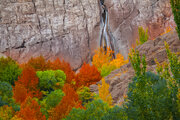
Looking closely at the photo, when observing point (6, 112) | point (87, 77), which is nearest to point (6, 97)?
point (6, 112)

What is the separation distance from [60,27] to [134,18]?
1188cm

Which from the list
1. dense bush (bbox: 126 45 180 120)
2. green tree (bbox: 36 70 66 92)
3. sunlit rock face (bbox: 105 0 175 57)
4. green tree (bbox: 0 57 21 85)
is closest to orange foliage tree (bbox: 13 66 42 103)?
green tree (bbox: 36 70 66 92)

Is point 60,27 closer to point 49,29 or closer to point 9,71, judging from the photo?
point 49,29

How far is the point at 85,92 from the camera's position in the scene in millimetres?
21312

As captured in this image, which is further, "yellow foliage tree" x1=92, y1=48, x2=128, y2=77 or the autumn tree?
"yellow foliage tree" x1=92, y1=48, x2=128, y2=77

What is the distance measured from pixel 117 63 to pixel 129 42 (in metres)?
7.99

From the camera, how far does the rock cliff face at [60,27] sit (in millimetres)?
37062

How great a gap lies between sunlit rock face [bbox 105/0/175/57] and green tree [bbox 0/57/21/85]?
61.3 feet

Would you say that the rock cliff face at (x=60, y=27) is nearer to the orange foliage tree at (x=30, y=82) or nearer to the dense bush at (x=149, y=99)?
the orange foliage tree at (x=30, y=82)

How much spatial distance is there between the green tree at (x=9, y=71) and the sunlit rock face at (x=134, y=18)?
18.7m

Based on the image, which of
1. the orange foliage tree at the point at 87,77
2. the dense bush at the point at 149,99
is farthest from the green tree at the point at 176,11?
the orange foliage tree at the point at 87,77

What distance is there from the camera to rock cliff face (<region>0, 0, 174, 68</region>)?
37.1 m

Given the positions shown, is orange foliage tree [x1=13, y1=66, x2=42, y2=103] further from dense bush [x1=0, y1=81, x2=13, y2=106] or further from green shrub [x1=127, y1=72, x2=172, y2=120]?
green shrub [x1=127, y1=72, x2=172, y2=120]

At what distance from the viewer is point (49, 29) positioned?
3866 centimetres
